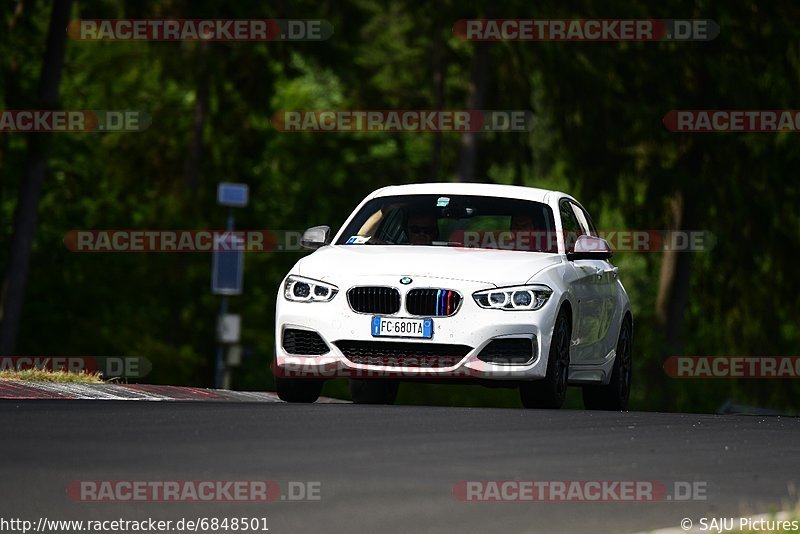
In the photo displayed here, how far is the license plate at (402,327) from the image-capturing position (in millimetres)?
14164

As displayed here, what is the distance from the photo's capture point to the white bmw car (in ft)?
46.6

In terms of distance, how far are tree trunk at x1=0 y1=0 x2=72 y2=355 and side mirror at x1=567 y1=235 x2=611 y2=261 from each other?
19.5 metres

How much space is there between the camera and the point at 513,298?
1434cm

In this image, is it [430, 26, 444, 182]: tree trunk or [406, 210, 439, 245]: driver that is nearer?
[406, 210, 439, 245]: driver

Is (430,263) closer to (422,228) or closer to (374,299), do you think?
(374,299)

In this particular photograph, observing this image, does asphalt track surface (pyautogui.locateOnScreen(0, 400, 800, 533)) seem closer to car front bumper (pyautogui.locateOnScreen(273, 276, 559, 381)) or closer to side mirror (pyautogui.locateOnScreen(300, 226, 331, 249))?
car front bumper (pyautogui.locateOnScreen(273, 276, 559, 381))

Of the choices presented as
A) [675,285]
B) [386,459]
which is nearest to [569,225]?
[386,459]

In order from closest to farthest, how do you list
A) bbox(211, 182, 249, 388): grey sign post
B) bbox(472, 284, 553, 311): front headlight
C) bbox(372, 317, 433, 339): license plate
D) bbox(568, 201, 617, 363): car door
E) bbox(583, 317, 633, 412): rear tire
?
bbox(372, 317, 433, 339): license plate
bbox(472, 284, 553, 311): front headlight
bbox(568, 201, 617, 363): car door
bbox(583, 317, 633, 412): rear tire
bbox(211, 182, 249, 388): grey sign post

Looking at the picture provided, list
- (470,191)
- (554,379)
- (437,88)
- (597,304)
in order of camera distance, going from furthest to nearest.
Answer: (437,88) < (597,304) < (470,191) < (554,379)

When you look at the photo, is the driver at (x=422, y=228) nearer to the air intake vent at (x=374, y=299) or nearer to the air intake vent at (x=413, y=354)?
the air intake vent at (x=374, y=299)

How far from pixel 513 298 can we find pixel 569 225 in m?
2.33

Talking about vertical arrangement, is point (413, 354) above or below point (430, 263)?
below

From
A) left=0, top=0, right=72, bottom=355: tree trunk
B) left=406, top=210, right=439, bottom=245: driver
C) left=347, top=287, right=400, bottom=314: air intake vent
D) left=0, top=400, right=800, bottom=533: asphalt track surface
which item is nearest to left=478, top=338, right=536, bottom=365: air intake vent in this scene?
left=0, top=400, right=800, bottom=533: asphalt track surface

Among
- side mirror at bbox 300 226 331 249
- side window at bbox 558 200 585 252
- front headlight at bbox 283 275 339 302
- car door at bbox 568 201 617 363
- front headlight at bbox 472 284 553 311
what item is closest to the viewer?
front headlight at bbox 472 284 553 311
